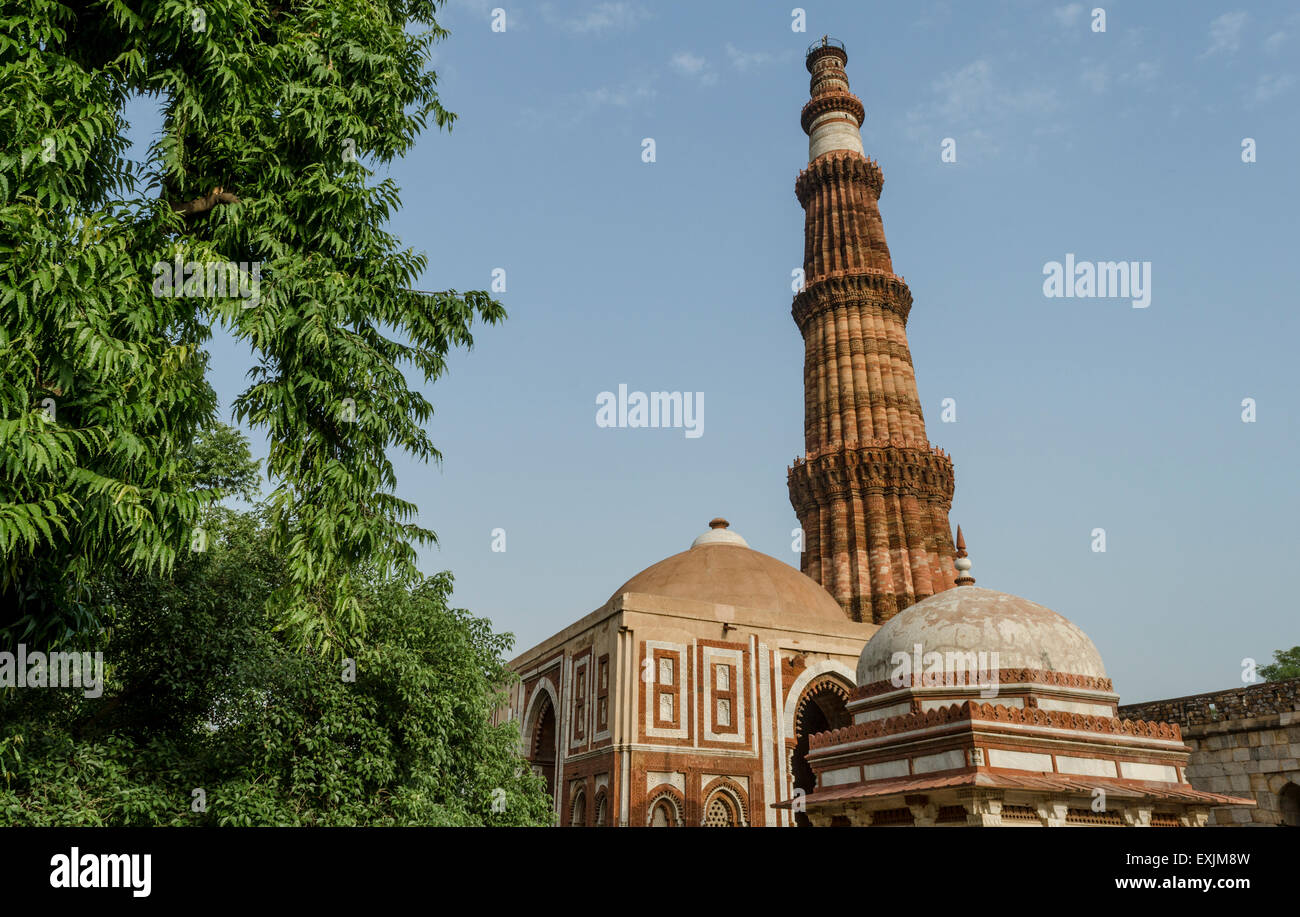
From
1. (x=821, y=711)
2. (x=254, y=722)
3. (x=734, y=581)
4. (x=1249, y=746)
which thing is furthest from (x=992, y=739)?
(x=734, y=581)

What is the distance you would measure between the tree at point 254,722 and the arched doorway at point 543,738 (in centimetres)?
1380

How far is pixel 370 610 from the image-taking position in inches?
474

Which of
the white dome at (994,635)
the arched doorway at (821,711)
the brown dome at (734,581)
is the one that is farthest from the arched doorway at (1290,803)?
the brown dome at (734,581)

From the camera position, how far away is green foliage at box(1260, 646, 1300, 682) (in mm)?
38328

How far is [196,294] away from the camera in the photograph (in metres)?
8.48

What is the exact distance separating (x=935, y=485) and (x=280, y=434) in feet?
93.2

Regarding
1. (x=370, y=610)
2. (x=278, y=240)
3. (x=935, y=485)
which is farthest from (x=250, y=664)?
(x=935, y=485)

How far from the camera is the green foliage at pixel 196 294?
285 inches

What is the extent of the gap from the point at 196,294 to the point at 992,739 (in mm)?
11435

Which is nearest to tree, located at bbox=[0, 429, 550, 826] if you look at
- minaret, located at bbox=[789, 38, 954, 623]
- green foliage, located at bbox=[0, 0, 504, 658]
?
green foliage, located at bbox=[0, 0, 504, 658]

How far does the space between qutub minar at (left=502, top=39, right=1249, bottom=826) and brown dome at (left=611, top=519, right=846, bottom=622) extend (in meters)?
0.08

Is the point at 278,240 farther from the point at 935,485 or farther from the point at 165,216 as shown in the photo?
the point at 935,485

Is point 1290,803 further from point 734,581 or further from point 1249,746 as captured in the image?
point 734,581

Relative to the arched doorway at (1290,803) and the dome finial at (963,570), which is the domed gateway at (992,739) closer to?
the dome finial at (963,570)
